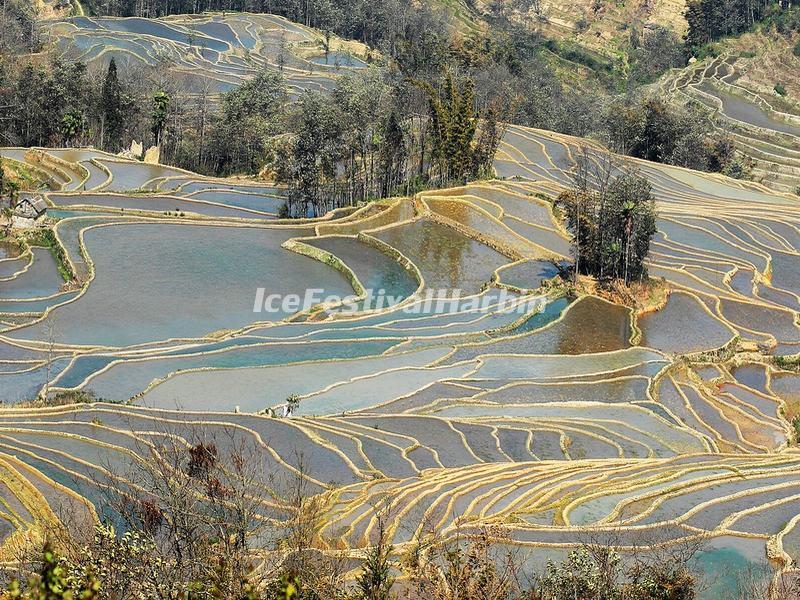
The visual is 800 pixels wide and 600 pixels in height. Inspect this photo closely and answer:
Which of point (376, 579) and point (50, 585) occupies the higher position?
point (50, 585)

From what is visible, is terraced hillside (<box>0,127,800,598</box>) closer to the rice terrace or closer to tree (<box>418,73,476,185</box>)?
the rice terrace

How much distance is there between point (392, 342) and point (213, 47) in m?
71.0

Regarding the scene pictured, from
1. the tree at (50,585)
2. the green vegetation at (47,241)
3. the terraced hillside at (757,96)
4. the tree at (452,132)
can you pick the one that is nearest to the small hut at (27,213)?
the green vegetation at (47,241)

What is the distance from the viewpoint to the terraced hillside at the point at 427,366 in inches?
810

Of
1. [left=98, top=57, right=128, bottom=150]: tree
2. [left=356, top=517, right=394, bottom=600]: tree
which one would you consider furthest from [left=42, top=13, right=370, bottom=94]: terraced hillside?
[left=356, top=517, right=394, bottom=600]: tree

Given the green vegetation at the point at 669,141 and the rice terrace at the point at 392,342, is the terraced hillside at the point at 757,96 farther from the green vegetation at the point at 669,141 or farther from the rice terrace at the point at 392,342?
the green vegetation at the point at 669,141

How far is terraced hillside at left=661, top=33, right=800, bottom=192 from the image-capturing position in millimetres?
74375

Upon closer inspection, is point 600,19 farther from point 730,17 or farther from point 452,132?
point 452,132

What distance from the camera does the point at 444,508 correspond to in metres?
20.0

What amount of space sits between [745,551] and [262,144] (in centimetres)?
4991

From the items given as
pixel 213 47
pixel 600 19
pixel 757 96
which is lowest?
pixel 213 47

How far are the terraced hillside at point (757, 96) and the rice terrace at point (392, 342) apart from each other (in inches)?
20.7

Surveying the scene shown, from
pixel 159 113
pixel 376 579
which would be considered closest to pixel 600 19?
pixel 159 113

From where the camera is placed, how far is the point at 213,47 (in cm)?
9906
